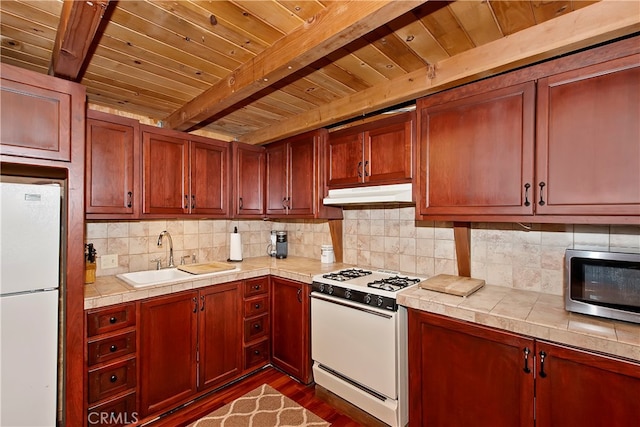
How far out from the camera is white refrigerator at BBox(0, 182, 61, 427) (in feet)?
4.90

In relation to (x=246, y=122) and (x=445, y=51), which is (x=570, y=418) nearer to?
(x=445, y=51)

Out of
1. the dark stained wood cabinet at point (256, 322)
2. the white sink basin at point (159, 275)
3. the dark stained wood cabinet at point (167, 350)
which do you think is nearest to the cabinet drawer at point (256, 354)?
the dark stained wood cabinet at point (256, 322)

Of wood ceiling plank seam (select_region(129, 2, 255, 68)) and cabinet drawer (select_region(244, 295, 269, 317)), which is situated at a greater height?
wood ceiling plank seam (select_region(129, 2, 255, 68))

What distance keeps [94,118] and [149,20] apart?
100 centimetres

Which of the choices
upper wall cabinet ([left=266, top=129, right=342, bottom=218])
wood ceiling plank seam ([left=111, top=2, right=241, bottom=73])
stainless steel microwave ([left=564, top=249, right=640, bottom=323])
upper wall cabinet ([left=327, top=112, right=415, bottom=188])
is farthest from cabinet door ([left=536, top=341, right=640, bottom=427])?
wood ceiling plank seam ([left=111, top=2, right=241, bottom=73])

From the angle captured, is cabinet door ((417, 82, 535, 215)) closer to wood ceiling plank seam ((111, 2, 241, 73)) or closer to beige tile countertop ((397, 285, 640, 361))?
beige tile countertop ((397, 285, 640, 361))

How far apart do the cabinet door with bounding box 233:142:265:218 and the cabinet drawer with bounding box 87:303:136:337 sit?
4.02 feet

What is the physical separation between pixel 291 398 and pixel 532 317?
69.7 inches

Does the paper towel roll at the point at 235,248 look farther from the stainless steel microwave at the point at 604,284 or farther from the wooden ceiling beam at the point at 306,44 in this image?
the stainless steel microwave at the point at 604,284

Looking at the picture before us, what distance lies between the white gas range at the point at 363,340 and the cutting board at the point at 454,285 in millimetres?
151

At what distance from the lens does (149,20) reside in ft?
4.72

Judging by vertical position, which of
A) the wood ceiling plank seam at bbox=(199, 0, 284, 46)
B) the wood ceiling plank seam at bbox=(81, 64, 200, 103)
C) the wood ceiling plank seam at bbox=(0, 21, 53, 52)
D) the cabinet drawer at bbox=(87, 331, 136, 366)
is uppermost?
the wood ceiling plank seam at bbox=(199, 0, 284, 46)

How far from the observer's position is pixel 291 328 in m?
2.55

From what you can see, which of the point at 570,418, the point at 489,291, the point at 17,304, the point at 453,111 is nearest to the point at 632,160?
the point at 453,111
